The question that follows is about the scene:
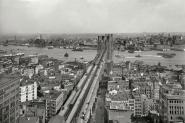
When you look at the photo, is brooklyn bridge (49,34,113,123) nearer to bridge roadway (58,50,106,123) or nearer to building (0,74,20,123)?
bridge roadway (58,50,106,123)

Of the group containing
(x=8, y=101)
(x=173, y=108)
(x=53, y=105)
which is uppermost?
(x=8, y=101)

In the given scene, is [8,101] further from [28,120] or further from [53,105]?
[53,105]

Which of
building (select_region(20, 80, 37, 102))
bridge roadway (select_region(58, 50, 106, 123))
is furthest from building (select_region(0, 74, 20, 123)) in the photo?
building (select_region(20, 80, 37, 102))

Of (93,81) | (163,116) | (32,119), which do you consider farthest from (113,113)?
(93,81)

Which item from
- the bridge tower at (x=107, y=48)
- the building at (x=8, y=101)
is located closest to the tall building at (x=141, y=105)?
the building at (x=8, y=101)

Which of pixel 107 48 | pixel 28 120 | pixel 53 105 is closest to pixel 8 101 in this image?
pixel 28 120

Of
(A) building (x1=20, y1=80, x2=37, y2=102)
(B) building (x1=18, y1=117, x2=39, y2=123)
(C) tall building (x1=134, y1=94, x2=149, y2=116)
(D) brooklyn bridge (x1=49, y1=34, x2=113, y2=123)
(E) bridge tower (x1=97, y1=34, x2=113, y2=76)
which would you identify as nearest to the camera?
(B) building (x1=18, y1=117, x2=39, y2=123)

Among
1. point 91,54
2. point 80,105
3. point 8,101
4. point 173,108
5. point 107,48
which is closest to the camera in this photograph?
point 8,101

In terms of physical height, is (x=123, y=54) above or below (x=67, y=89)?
above

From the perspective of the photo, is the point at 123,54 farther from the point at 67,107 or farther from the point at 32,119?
the point at 32,119

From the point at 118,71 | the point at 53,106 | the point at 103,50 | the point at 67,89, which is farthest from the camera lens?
the point at 103,50

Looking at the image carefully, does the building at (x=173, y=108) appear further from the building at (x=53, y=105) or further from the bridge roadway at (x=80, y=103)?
the building at (x=53, y=105)
